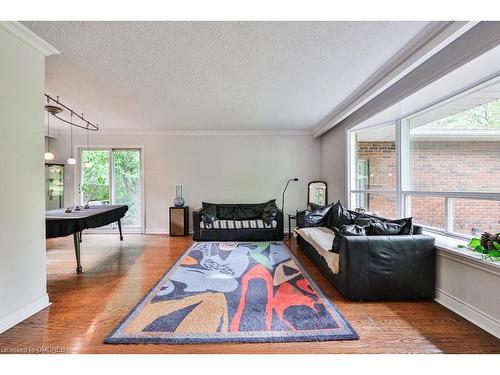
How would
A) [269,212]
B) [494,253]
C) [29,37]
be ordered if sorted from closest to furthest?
1. [494,253]
2. [29,37]
3. [269,212]

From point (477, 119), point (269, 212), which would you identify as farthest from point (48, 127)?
point (477, 119)

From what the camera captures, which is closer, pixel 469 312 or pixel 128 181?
pixel 469 312

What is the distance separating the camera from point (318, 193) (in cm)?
579

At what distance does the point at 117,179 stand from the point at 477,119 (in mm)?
6528

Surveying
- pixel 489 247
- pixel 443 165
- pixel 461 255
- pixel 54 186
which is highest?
pixel 443 165

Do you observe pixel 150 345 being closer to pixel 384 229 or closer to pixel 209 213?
pixel 384 229

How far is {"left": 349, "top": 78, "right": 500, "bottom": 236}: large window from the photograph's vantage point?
2.36 m

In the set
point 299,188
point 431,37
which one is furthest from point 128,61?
point 299,188

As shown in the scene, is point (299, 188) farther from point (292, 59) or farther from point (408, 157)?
point (292, 59)

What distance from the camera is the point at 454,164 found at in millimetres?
2727

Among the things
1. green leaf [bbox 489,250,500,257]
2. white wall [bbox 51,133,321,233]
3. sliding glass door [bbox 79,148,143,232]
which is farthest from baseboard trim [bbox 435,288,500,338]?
sliding glass door [bbox 79,148,143,232]

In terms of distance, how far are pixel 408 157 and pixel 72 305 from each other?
14.5 feet

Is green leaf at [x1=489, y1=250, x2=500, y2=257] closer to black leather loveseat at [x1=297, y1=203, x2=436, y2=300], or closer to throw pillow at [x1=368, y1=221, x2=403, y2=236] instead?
black leather loveseat at [x1=297, y1=203, x2=436, y2=300]

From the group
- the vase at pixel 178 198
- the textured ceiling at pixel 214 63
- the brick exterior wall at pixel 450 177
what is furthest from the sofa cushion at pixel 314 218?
the vase at pixel 178 198
